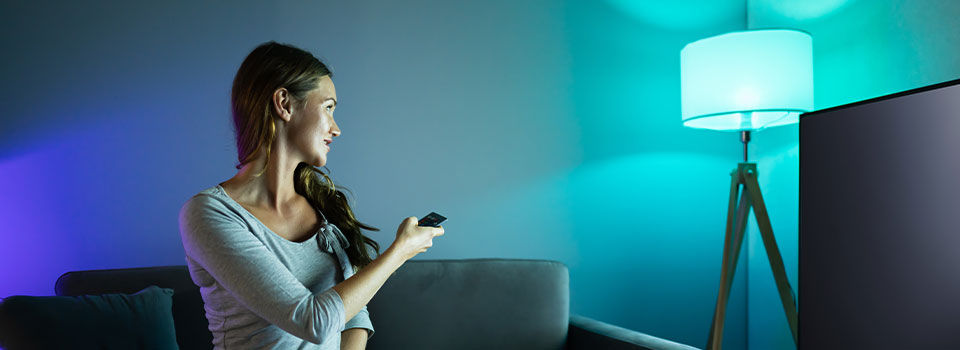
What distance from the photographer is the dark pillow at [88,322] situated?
1.33 meters

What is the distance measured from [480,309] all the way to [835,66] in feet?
4.88

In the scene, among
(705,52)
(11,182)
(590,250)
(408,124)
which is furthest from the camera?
(590,250)

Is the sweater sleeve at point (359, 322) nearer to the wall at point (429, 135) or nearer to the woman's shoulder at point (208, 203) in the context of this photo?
the woman's shoulder at point (208, 203)

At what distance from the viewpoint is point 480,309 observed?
1.93 meters

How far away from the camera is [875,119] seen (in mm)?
1249

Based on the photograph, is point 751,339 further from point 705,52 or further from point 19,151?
point 19,151

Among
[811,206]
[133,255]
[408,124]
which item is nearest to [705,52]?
[811,206]

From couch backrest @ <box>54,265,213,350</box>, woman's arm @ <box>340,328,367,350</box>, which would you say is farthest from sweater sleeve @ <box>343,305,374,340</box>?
couch backrest @ <box>54,265,213,350</box>

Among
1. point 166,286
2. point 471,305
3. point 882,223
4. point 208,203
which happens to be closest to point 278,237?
point 208,203

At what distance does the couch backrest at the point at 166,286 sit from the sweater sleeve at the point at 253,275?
2.34 feet

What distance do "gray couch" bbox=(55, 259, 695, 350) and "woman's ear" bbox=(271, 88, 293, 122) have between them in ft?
2.66

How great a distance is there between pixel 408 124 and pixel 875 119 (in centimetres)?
144

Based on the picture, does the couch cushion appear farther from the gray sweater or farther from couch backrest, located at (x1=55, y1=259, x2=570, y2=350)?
the gray sweater

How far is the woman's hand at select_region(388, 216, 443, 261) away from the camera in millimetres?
1172
